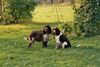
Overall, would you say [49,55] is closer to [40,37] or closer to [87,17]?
[40,37]

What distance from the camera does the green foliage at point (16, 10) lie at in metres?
21.6

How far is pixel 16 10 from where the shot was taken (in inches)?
851

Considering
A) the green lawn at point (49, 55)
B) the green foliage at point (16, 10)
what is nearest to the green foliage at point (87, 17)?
the green lawn at point (49, 55)

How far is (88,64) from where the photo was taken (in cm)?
988

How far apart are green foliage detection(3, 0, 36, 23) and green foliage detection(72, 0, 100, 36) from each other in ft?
21.3

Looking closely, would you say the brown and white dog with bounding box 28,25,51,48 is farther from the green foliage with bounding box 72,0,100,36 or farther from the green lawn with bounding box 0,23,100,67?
the green foliage with bounding box 72,0,100,36

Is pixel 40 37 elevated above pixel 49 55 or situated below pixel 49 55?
above

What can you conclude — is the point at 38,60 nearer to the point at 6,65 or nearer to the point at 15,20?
the point at 6,65

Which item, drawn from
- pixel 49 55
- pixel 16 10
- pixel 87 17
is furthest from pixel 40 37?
pixel 16 10

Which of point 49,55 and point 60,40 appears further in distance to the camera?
point 60,40

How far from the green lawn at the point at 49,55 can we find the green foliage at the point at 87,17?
1.25m

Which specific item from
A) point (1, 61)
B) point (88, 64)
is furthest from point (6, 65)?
point (88, 64)

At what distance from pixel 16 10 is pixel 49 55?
10.9m

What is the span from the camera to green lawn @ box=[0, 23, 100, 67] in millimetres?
9992
